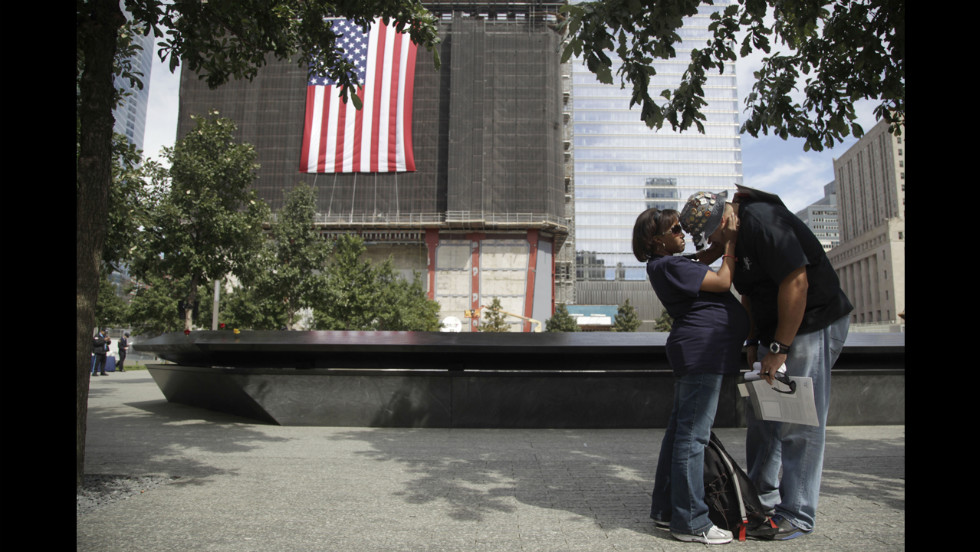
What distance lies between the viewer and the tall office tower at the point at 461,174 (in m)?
59.6

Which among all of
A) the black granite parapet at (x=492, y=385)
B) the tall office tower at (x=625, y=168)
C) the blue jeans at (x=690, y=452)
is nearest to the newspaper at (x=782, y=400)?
the blue jeans at (x=690, y=452)

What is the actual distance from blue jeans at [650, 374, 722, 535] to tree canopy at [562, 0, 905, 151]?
185 centimetres

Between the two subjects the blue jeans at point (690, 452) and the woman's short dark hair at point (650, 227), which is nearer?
the blue jeans at point (690, 452)

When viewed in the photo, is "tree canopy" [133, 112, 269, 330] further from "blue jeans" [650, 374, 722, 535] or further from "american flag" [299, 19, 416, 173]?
"american flag" [299, 19, 416, 173]

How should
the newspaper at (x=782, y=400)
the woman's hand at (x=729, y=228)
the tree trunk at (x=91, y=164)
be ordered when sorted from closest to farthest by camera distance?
the newspaper at (x=782, y=400), the woman's hand at (x=729, y=228), the tree trunk at (x=91, y=164)

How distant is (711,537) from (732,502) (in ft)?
0.66

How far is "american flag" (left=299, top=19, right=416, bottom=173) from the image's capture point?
46.9 metres

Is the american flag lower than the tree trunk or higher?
higher

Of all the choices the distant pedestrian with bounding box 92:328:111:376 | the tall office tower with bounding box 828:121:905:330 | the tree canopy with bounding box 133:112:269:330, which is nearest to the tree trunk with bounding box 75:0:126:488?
the tree canopy with bounding box 133:112:269:330

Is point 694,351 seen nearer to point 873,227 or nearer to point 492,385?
point 492,385

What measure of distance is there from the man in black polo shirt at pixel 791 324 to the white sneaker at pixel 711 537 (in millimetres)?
281

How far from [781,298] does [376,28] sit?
4708cm

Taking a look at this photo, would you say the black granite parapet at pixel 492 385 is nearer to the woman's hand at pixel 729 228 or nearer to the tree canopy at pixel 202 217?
the woman's hand at pixel 729 228
